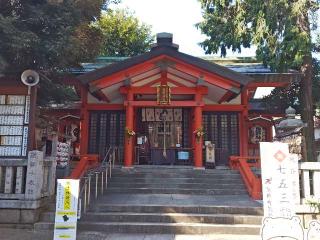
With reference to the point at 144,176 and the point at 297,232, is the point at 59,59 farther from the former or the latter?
the point at 297,232

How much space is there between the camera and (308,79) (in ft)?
48.0

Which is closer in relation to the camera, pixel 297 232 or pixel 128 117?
pixel 297 232

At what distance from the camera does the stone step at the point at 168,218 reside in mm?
8367

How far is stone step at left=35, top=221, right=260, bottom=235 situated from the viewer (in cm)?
802

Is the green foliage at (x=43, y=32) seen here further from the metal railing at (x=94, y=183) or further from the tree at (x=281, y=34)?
the tree at (x=281, y=34)

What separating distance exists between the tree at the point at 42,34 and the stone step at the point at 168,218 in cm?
429

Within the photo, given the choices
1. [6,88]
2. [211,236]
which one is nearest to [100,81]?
[6,88]

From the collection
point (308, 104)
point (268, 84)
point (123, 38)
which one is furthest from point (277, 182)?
point (123, 38)

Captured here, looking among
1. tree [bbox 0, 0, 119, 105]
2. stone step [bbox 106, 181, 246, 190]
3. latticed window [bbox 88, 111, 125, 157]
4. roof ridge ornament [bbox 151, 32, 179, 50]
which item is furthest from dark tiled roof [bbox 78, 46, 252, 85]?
stone step [bbox 106, 181, 246, 190]

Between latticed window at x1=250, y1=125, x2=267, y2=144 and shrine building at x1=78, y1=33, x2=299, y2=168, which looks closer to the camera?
shrine building at x1=78, y1=33, x2=299, y2=168

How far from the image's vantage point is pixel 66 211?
7.12 m

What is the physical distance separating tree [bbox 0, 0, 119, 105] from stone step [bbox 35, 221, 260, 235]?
14.8 ft

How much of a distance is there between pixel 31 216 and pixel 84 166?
3.48 meters

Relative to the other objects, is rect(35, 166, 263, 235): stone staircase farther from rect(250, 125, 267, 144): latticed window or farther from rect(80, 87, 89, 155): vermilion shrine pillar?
rect(250, 125, 267, 144): latticed window
